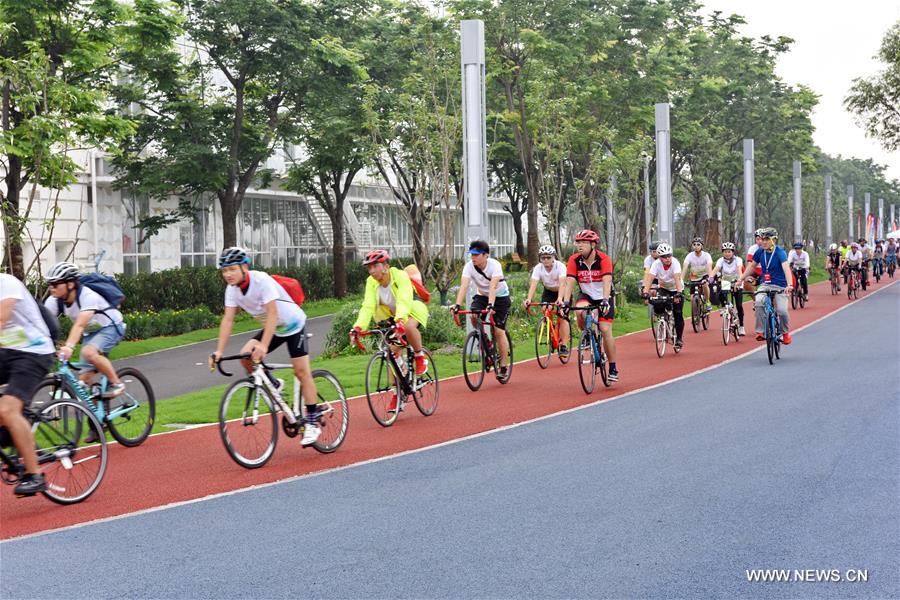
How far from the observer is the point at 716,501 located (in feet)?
25.6

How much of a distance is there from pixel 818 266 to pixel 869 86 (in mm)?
18423

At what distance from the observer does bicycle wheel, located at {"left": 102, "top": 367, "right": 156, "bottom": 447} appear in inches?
442

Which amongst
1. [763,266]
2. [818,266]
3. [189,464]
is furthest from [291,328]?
[818,266]

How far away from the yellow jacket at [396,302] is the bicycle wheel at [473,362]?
275cm

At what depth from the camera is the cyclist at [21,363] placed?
7938 mm

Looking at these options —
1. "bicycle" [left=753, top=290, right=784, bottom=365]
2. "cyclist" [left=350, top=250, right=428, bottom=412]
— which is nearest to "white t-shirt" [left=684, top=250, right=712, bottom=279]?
"bicycle" [left=753, top=290, right=784, bottom=365]

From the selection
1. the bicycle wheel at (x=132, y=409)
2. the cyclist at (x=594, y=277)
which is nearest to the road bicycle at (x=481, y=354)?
the cyclist at (x=594, y=277)

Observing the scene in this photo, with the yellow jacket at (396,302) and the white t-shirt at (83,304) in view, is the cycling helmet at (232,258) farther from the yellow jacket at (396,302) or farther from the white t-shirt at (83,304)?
the yellow jacket at (396,302)

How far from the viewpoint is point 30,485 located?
8125 millimetres

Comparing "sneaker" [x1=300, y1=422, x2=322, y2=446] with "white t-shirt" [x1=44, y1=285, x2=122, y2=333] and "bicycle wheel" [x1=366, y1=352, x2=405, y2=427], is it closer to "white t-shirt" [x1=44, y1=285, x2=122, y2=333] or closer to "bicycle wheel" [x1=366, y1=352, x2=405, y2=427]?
"bicycle wheel" [x1=366, y1=352, x2=405, y2=427]

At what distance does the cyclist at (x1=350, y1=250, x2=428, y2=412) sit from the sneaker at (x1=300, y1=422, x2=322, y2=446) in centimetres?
140

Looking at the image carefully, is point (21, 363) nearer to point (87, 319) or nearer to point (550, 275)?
point (87, 319)

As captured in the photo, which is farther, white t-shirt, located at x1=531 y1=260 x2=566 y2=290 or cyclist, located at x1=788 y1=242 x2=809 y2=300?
cyclist, located at x1=788 y1=242 x2=809 y2=300

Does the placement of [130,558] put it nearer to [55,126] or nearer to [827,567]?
[827,567]
